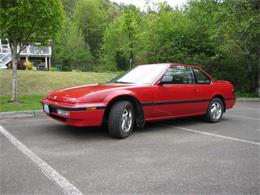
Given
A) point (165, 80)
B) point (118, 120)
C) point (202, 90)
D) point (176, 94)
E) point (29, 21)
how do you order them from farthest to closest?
point (29, 21) < point (202, 90) < point (176, 94) < point (165, 80) < point (118, 120)

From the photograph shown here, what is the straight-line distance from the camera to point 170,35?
53.6 feet

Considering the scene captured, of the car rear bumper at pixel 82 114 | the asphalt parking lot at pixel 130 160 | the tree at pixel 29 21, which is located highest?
the tree at pixel 29 21

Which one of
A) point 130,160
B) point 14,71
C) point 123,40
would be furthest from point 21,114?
point 123,40

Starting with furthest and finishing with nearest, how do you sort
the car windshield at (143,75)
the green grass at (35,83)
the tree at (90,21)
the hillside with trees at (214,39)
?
the tree at (90,21) < the hillside with trees at (214,39) < the green grass at (35,83) < the car windshield at (143,75)

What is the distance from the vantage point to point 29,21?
905cm

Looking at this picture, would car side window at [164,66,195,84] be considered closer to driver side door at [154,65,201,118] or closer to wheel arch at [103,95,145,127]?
driver side door at [154,65,201,118]

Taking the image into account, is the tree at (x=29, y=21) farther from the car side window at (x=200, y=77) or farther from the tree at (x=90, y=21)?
the tree at (x=90, y=21)

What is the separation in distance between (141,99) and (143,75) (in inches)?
34.8

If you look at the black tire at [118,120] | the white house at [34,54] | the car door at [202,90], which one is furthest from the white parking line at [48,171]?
the white house at [34,54]

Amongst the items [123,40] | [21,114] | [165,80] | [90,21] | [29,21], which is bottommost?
[21,114]

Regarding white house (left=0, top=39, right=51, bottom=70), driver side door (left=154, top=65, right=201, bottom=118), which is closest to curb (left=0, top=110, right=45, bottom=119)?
driver side door (left=154, top=65, right=201, bottom=118)

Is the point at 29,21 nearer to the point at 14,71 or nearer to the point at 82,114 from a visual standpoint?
the point at 14,71

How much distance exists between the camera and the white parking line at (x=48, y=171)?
3.10 m

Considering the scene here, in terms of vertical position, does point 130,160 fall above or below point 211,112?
below
